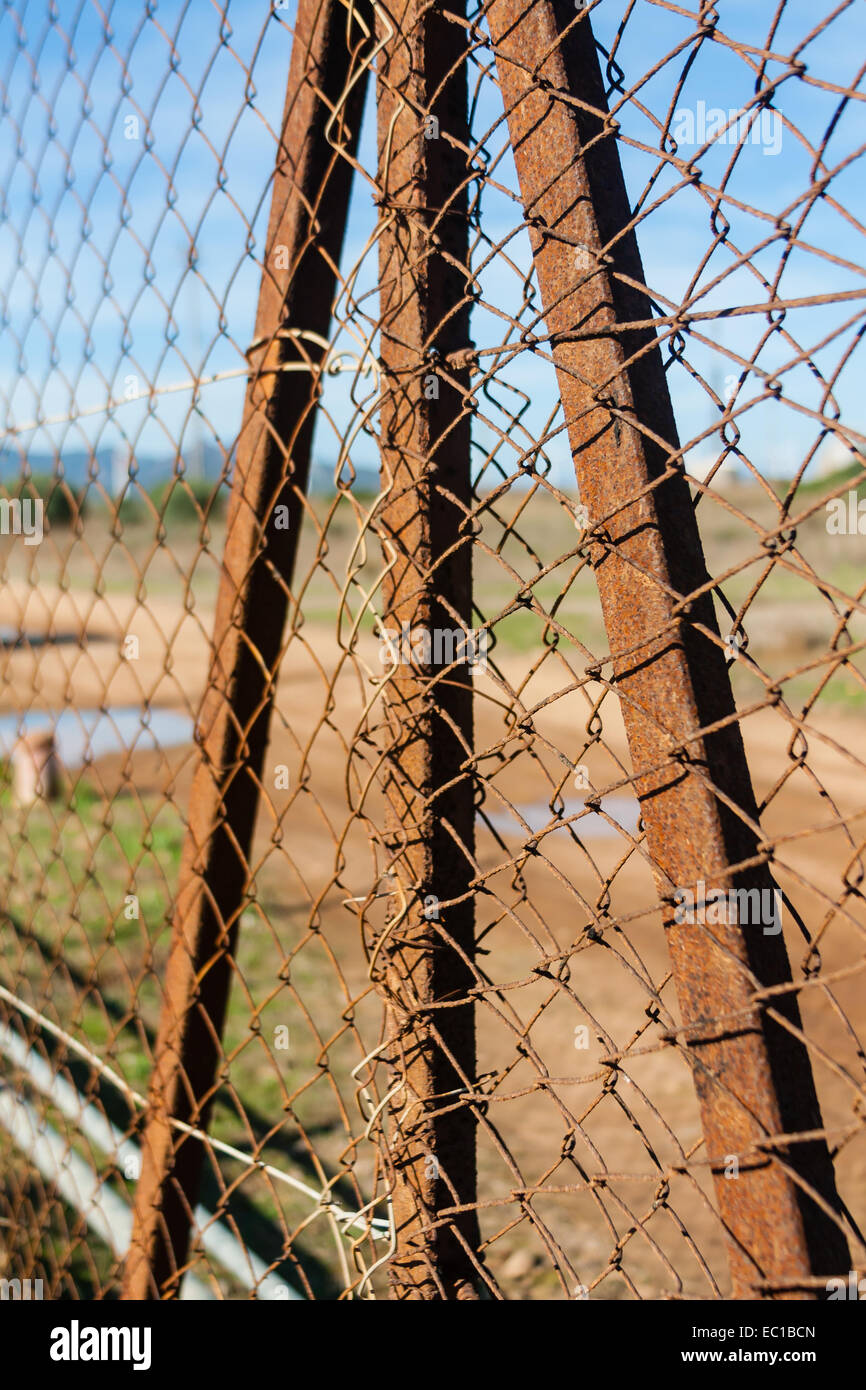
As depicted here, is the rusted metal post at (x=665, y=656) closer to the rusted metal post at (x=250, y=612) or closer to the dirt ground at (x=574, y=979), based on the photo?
the dirt ground at (x=574, y=979)

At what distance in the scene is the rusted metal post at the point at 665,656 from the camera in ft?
2.95

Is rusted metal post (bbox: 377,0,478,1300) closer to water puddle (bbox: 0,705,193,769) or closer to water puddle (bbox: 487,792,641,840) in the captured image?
water puddle (bbox: 487,792,641,840)

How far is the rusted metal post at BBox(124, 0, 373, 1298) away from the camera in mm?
1418

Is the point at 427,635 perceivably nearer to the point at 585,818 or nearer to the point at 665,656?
the point at 665,656

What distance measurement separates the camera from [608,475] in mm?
987

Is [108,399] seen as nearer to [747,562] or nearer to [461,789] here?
[461,789]

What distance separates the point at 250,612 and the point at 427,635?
47cm

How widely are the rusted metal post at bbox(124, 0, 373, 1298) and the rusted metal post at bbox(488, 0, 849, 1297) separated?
1.38 feet

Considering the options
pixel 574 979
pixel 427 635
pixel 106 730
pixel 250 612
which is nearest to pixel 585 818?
pixel 574 979

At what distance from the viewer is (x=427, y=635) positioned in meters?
1.24

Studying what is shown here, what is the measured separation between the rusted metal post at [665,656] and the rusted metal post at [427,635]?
167mm

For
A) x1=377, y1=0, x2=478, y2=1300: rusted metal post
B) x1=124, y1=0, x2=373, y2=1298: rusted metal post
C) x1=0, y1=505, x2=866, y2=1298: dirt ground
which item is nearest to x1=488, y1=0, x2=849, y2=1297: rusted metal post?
x1=0, y1=505, x2=866, y2=1298: dirt ground

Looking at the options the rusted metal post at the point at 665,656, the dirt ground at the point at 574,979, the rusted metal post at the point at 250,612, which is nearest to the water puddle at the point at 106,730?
the dirt ground at the point at 574,979

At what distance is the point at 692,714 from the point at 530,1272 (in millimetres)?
2479
